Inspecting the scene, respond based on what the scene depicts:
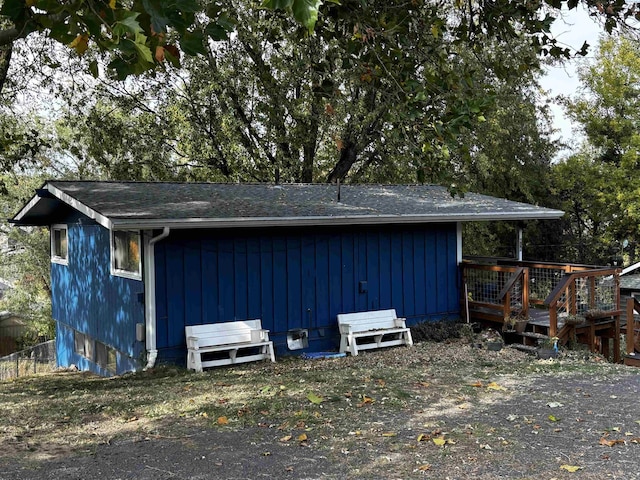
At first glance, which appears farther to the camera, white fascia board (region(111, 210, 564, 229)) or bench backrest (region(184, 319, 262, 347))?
bench backrest (region(184, 319, 262, 347))

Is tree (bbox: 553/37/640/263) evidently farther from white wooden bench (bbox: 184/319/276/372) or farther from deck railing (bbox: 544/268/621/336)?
white wooden bench (bbox: 184/319/276/372)

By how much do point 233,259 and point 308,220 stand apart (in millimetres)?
1328

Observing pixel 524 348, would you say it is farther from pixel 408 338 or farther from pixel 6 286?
pixel 6 286

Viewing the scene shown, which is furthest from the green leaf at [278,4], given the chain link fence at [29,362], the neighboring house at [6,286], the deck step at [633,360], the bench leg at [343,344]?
the neighboring house at [6,286]

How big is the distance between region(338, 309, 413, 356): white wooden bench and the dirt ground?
2456 millimetres

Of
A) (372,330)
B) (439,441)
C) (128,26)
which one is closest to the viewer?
(128,26)

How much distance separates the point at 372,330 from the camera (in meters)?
10.7

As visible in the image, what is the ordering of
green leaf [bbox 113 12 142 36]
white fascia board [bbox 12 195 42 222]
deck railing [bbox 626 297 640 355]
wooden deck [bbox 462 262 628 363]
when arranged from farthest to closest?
white fascia board [bbox 12 195 42 222], deck railing [bbox 626 297 640 355], wooden deck [bbox 462 262 628 363], green leaf [bbox 113 12 142 36]

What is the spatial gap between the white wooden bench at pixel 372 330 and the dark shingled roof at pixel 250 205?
168 cm

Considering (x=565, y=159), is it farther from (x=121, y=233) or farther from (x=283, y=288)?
(x=121, y=233)

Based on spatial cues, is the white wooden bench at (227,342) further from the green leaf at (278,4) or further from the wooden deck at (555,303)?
the green leaf at (278,4)

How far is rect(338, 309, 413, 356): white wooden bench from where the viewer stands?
Answer: 34.0 ft

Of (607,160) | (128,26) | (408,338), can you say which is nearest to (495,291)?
(408,338)

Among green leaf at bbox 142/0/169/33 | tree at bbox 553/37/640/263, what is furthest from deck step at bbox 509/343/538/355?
tree at bbox 553/37/640/263
